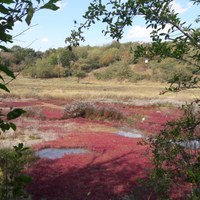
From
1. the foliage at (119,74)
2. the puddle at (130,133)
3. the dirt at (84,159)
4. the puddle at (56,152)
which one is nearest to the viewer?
the dirt at (84,159)

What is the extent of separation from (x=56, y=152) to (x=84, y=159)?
94.3 inches

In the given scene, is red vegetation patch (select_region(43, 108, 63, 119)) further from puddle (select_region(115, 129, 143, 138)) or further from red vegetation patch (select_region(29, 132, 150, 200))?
red vegetation patch (select_region(29, 132, 150, 200))

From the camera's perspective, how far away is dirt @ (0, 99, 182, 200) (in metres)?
11.4

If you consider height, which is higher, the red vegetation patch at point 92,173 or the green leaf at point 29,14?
the green leaf at point 29,14

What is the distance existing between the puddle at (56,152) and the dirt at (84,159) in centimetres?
38

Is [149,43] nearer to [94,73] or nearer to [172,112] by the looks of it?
[172,112]

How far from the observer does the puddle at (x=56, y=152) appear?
16.3 metres

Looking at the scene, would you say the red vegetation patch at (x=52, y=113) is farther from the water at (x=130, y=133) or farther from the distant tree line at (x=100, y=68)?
the distant tree line at (x=100, y=68)

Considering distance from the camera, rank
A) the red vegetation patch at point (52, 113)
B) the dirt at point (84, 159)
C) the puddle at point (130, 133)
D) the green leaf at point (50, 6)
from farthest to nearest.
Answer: the red vegetation patch at point (52, 113) → the puddle at point (130, 133) → the dirt at point (84, 159) → the green leaf at point (50, 6)

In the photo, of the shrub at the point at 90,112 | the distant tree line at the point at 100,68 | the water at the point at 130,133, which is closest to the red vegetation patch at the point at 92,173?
the water at the point at 130,133

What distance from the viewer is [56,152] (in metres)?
17.3

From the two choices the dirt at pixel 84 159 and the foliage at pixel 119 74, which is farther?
the foliage at pixel 119 74

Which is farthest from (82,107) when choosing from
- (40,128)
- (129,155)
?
(129,155)

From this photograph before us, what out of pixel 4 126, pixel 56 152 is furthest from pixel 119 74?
pixel 4 126
